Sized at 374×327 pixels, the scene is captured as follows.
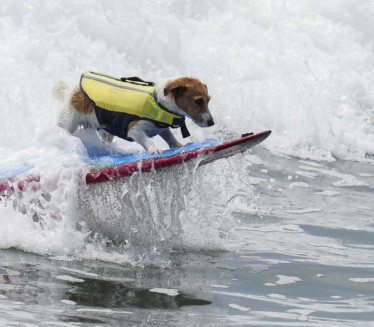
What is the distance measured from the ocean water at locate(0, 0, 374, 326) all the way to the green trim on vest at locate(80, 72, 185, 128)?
457 millimetres

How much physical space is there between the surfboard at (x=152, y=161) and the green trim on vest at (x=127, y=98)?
0.91 ft

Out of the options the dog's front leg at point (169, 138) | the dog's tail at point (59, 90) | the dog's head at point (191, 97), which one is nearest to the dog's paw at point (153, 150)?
the dog's head at point (191, 97)

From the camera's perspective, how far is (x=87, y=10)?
12617 millimetres

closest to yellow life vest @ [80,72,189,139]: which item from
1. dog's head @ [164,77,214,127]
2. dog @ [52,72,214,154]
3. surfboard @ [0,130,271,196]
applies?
dog @ [52,72,214,154]

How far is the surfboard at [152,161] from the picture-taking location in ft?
17.6

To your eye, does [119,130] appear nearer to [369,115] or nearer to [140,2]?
[369,115]

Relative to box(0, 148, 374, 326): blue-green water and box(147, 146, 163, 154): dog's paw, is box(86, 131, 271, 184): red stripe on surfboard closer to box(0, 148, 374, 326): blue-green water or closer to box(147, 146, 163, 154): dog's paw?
box(0, 148, 374, 326): blue-green water

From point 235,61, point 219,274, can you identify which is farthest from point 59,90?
point 235,61

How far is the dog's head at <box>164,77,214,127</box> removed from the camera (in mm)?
5691

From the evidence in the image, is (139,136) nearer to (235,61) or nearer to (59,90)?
(59,90)

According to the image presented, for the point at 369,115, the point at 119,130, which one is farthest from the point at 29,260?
the point at 369,115

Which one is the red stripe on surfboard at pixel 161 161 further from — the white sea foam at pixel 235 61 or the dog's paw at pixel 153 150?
the white sea foam at pixel 235 61

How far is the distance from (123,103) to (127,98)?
2.0 inches

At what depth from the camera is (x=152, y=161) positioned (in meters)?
5.41
